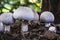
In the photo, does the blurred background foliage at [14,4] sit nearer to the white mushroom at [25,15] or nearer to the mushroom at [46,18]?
the mushroom at [46,18]

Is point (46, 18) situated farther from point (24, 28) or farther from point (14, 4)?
point (14, 4)

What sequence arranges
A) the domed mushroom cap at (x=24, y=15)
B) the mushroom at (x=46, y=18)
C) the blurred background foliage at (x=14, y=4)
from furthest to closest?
the blurred background foliage at (x=14, y=4) → the mushroom at (x=46, y=18) → the domed mushroom cap at (x=24, y=15)

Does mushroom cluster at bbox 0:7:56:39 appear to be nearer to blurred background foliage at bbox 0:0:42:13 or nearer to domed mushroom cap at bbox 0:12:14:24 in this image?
domed mushroom cap at bbox 0:12:14:24

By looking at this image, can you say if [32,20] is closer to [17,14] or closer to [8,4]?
[17,14]

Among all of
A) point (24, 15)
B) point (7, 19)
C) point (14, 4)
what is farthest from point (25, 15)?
point (14, 4)

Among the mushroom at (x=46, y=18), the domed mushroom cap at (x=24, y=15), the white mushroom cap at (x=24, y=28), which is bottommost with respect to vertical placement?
the white mushroom cap at (x=24, y=28)

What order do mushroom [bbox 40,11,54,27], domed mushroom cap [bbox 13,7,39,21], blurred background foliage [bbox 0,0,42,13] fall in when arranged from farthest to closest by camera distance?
blurred background foliage [bbox 0,0,42,13] → mushroom [bbox 40,11,54,27] → domed mushroom cap [bbox 13,7,39,21]

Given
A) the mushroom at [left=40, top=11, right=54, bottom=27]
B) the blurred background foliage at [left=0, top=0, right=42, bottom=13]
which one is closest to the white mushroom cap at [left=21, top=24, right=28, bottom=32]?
the mushroom at [left=40, top=11, right=54, bottom=27]

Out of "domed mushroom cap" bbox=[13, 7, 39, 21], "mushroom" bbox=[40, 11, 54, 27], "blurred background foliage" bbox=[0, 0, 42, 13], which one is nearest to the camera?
"domed mushroom cap" bbox=[13, 7, 39, 21]

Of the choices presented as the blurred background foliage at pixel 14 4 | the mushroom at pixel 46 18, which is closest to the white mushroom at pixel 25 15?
the mushroom at pixel 46 18

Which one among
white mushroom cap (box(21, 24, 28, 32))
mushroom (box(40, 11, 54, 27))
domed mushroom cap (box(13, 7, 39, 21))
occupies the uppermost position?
domed mushroom cap (box(13, 7, 39, 21))

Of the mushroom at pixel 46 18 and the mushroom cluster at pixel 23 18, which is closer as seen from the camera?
the mushroom cluster at pixel 23 18

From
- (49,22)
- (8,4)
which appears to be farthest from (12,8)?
(49,22)
